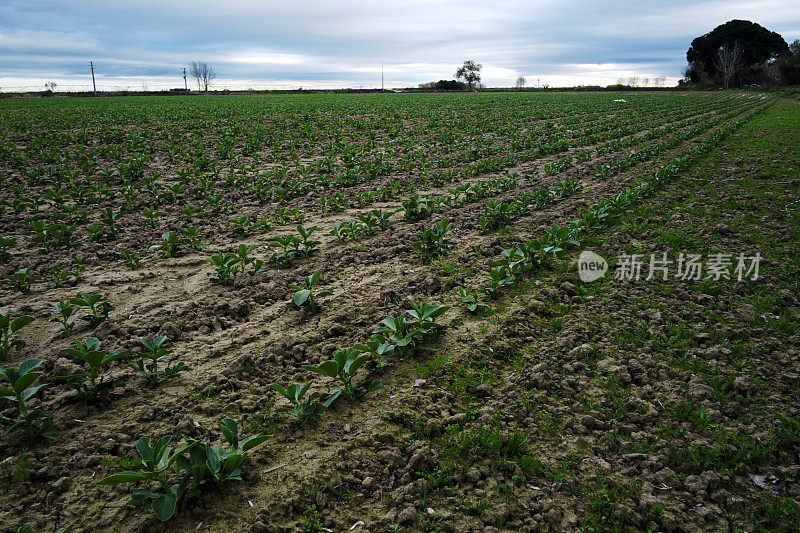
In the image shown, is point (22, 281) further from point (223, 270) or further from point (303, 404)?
point (303, 404)

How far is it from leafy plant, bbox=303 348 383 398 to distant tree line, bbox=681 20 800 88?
10286cm

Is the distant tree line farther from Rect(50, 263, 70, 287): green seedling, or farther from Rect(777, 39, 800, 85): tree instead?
Rect(50, 263, 70, 287): green seedling

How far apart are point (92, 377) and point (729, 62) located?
4405 inches

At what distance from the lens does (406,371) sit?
144 inches

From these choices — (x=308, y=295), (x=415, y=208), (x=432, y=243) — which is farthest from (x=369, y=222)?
(x=308, y=295)

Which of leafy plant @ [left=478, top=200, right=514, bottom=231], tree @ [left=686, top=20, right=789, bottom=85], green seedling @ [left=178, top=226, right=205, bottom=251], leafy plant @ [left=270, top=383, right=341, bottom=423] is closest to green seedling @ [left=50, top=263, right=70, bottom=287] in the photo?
green seedling @ [left=178, top=226, right=205, bottom=251]

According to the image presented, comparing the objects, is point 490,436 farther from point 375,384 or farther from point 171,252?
point 171,252

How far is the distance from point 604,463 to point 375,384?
1.67 m

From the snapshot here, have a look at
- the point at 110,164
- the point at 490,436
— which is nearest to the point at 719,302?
the point at 490,436

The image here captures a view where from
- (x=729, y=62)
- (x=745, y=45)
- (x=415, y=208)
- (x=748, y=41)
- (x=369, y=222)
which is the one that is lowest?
(x=369, y=222)

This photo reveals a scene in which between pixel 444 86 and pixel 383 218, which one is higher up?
pixel 444 86

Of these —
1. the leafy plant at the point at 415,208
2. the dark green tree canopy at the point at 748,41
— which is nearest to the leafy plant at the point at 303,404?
the leafy plant at the point at 415,208

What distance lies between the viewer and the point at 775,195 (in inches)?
334
